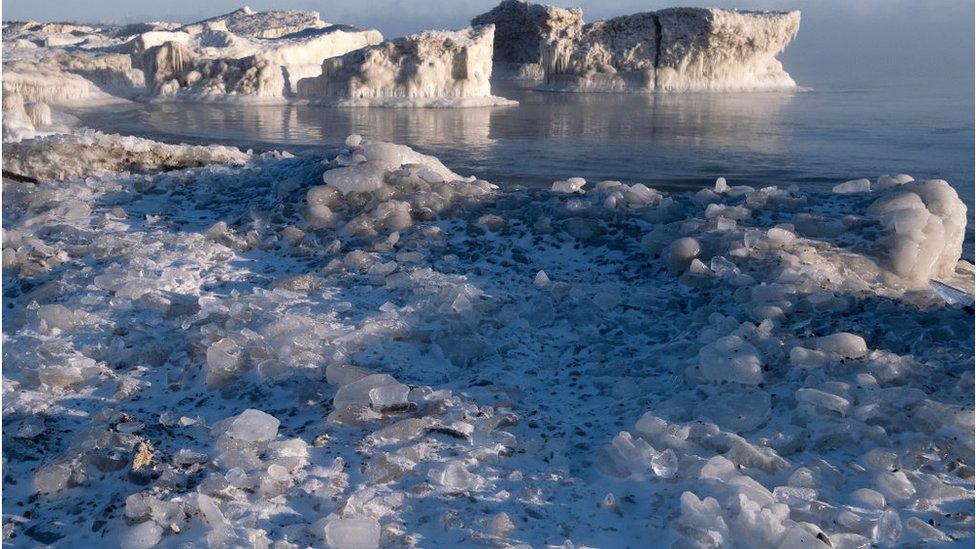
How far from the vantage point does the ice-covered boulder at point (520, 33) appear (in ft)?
157

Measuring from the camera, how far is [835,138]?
63.4ft

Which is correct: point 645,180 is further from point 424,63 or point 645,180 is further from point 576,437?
point 424,63

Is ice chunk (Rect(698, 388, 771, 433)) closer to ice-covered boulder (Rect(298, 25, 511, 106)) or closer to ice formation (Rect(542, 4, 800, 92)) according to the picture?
ice-covered boulder (Rect(298, 25, 511, 106))

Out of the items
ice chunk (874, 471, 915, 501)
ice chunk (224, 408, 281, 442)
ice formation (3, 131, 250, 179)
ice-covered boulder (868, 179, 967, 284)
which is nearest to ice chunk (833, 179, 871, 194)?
ice-covered boulder (868, 179, 967, 284)

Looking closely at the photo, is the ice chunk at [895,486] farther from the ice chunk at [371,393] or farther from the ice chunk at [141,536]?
the ice chunk at [141,536]

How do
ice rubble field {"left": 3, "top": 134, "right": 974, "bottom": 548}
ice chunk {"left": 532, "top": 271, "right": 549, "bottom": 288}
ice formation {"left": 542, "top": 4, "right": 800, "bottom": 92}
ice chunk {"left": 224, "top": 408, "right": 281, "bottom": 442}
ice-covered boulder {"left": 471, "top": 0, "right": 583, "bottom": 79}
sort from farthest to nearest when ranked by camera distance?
ice-covered boulder {"left": 471, "top": 0, "right": 583, "bottom": 79}
ice formation {"left": 542, "top": 4, "right": 800, "bottom": 92}
ice chunk {"left": 532, "top": 271, "right": 549, "bottom": 288}
ice chunk {"left": 224, "top": 408, "right": 281, "bottom": 442}
ice rubble field {"left": 3, "top": 134, "right": 974, "bottom": 548}

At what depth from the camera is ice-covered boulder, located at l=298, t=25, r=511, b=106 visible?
102ft

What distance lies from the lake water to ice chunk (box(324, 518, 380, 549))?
11450 mm

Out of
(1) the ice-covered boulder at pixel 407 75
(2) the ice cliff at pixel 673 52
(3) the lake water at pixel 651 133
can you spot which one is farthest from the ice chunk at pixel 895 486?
(2) the ice cliff at pixel 673 52

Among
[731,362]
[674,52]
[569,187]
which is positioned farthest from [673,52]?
[731,362]

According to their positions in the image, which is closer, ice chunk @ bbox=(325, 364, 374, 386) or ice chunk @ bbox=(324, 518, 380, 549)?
ice chunk @ bbox=(324, 518, 380, 549)

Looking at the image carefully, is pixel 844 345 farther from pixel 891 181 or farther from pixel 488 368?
pixel 891 181

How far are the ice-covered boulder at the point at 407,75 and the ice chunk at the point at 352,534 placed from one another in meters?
29.4

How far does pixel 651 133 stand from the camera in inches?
835
